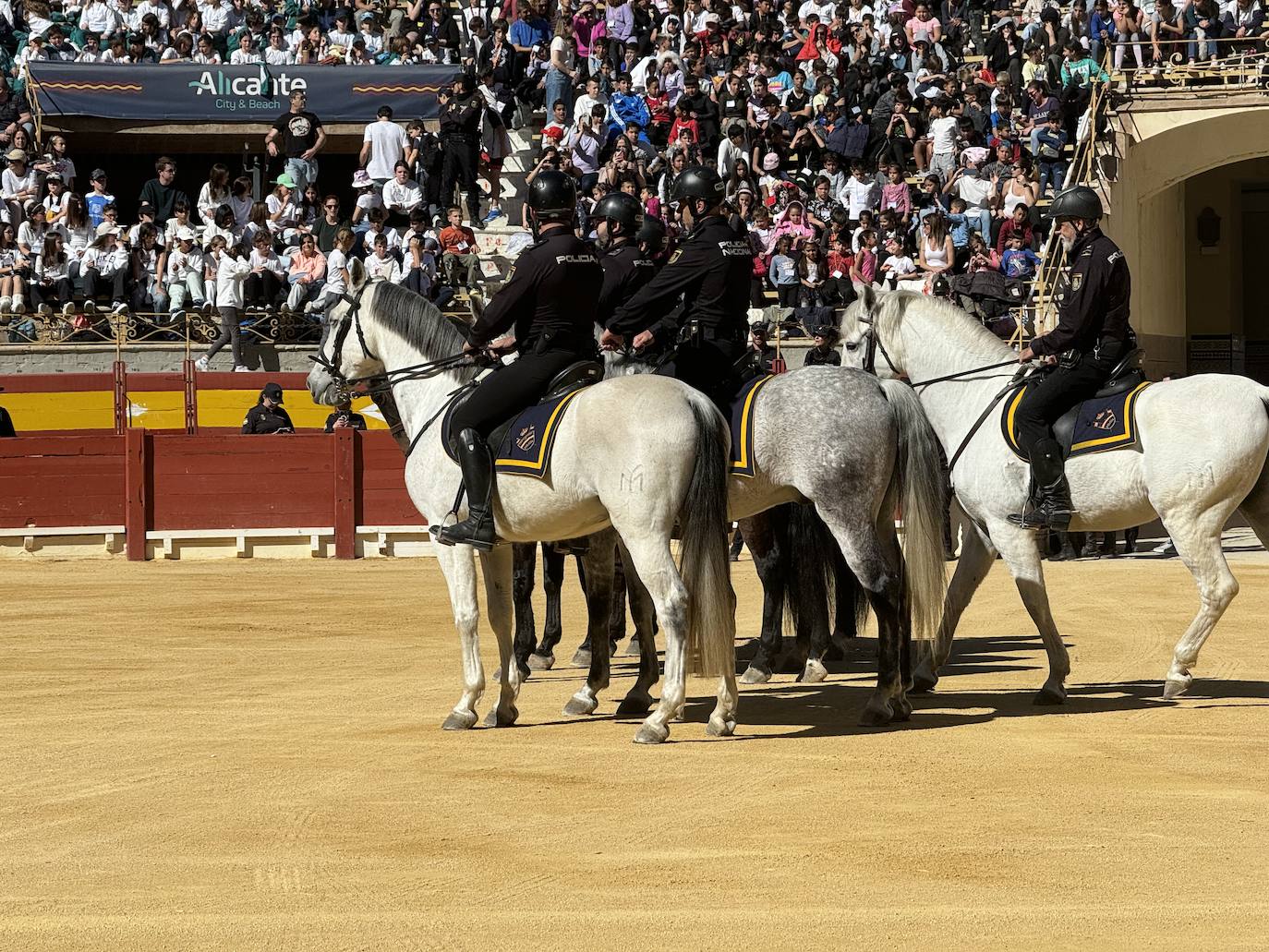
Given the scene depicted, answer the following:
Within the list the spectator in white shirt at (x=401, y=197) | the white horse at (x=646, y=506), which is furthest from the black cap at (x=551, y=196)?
the spectator in white shirt at (x=401, y=197)

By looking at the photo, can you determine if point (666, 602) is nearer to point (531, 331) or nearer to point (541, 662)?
point (531, 331)

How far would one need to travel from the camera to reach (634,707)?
8422 mm

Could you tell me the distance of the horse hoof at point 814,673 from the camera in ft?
31.6

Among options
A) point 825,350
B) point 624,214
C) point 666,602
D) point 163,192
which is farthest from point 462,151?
point 666,602

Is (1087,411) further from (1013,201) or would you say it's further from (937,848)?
(1013,201)

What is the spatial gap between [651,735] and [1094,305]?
3.02 m

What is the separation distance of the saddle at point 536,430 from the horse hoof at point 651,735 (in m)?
1.19

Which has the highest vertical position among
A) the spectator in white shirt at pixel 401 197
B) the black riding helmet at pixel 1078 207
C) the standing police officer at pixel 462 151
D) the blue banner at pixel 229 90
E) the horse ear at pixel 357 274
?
the blue banner at pixel 229 90

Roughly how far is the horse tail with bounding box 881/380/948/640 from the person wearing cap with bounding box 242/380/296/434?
11.5 m

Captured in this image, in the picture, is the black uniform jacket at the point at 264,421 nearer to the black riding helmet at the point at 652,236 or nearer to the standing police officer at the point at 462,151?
the standing police officer at the point at 462,151

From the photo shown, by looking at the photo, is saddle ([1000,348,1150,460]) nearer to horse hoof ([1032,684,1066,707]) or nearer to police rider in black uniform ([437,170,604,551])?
horse hoof ([1032,684,1066,707])

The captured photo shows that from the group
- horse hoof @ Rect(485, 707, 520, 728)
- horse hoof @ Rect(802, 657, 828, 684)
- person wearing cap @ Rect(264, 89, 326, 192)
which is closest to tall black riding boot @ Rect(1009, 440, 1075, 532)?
horse hoof @ Rect(802, 657, 828, 684)

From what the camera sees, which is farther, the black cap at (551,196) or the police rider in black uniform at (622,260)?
the police rider in black uniform at (622,260)

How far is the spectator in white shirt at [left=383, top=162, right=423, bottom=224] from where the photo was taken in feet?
74.7
